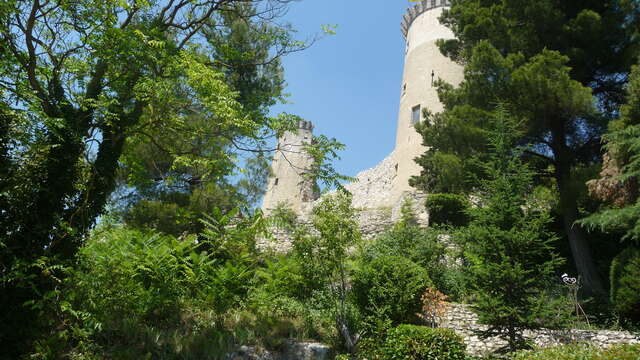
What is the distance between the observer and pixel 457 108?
1418cm

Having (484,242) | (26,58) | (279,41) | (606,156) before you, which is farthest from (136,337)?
(606,156)

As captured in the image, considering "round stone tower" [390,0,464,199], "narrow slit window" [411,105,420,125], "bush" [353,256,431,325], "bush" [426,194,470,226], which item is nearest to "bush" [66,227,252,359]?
"bush" [353,256,431,325]

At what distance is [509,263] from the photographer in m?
8.57

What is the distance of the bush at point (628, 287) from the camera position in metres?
9.19

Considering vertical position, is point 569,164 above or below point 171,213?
above

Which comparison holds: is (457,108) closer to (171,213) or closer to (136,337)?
(171,213)

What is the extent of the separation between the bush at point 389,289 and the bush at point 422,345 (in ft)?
2.41

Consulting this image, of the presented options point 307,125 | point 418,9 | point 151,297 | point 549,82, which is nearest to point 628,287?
point 549,82

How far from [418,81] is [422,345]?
737 inches

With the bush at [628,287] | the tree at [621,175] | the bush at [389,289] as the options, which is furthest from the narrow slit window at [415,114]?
the bush at [389,289]

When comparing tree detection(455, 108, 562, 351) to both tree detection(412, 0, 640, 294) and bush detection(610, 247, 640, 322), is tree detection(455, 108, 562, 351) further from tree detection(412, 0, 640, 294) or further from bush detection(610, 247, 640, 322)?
tree detection(412, 0, 640, 294)

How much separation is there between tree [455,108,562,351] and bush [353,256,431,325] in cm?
116

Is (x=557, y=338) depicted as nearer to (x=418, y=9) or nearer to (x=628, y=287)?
(x=628, y=287)

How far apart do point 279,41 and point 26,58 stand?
218 inches
